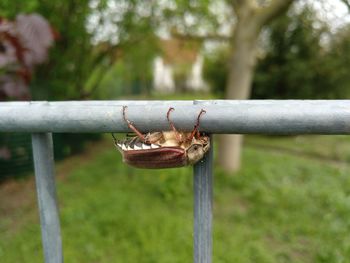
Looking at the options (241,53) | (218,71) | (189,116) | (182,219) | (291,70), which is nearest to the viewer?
(189,116)

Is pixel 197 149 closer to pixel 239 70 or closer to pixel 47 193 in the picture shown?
pixel 47 193

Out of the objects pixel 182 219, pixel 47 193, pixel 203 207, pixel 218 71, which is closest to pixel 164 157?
pixel 203 207

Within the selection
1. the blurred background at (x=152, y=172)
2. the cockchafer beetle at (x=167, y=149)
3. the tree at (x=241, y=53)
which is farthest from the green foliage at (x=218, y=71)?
the cockchafer beetle at (x=167, y=149)

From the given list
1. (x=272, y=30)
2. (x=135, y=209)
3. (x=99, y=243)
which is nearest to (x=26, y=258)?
(x=99, y=243)

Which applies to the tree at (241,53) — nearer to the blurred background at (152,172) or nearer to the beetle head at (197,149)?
the blurred background at (152,172)

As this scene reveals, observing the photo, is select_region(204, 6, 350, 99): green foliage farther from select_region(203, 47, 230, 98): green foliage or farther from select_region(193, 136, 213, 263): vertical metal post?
select_region(193, 136, 213, 263): vertical metal post

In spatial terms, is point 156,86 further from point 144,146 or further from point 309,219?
point 144,146

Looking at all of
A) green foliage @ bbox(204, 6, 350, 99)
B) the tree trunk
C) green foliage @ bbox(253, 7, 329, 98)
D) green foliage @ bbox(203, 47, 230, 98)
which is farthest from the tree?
green foliage @ bbox(203, 47, 230, 98)

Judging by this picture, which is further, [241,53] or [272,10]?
[241,53]
